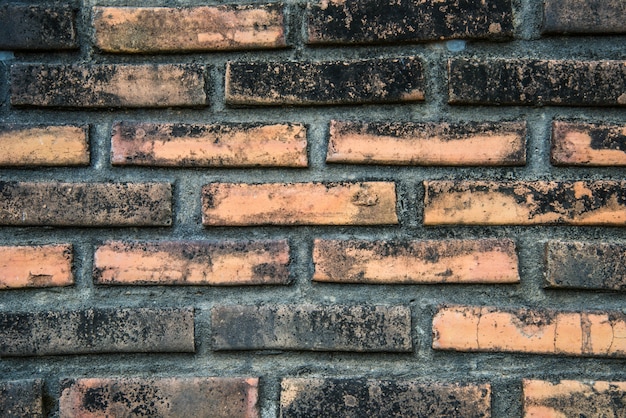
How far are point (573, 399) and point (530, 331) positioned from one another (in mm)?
142

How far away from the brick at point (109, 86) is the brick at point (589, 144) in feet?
2.23

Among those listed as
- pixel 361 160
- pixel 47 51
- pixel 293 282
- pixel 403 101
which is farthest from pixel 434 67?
pixel 47 51

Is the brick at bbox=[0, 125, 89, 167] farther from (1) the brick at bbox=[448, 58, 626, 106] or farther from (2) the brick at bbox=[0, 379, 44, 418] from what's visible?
(1) the brick at bbox=[448, 58, 626, 106]

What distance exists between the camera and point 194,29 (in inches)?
42.7

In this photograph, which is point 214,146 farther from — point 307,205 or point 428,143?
point 428,143

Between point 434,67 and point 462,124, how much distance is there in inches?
4.8

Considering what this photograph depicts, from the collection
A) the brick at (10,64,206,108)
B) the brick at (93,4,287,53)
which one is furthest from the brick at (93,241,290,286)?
the brick at (93,4,287,53)

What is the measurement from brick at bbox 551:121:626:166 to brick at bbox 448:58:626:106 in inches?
1.8

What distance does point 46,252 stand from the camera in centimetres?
107

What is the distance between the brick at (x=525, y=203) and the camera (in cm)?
104

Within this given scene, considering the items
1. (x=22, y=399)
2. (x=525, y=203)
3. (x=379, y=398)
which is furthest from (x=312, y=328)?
(x=22, y=399)

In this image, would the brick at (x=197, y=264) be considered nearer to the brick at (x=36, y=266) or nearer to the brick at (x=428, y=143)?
the brick at (x=36, y=266)

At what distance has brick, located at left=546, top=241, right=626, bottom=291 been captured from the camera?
3.39ft

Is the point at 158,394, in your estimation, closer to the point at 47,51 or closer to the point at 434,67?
the point at 47,51
